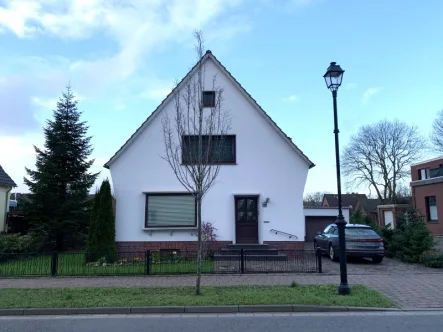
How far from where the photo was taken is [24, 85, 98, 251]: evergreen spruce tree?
19922mm

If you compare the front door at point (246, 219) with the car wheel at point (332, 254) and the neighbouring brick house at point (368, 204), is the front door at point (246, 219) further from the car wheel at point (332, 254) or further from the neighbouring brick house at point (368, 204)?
the neighbouring brick house at point (368, 204)

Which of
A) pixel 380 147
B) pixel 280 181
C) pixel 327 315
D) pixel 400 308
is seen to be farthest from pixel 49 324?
pixel 380 147

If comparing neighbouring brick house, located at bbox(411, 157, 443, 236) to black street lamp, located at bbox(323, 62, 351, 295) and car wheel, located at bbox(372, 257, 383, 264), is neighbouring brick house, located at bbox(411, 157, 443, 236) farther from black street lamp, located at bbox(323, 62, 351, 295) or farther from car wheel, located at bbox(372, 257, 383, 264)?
black street lamp, located at bbox(323, 62, 351, 295)

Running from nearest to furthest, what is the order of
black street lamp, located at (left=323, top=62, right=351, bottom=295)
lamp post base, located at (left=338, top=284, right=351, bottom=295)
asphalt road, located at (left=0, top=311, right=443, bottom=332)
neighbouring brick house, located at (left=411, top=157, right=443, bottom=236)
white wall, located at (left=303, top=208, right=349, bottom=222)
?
asphalt road, located at (left=0, top=311, right=443, bottom=332), lamp post base, located at (left=338, top=284, right=351, bottom=295), black street lamp, located at (left=323, top=62, right=351, bottom=295), neighbouring brick house, located at (left=411, top=157, right=443, bottom=236), white wall, located at (left=303, top=208, right=349, bottom=222)

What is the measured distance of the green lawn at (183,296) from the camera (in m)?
7.96

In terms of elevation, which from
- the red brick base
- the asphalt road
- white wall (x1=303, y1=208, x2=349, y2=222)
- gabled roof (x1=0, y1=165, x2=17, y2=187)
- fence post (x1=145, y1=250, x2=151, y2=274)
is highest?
gabled roof (x1=0, y1=165, x2=17, y2=187)

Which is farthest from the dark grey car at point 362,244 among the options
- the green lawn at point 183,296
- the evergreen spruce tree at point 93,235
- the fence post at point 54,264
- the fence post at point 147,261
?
the fence post at point 54,264

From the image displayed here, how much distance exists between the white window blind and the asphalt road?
887 cm

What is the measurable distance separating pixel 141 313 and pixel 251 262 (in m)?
5.70

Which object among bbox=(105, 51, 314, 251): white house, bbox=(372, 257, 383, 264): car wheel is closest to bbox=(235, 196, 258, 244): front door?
bbox=(105, 51, 314, 251): white house

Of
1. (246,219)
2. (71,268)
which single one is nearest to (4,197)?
(71,268)

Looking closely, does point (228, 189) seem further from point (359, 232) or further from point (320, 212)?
point (320, 212)

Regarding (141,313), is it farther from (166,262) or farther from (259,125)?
(259,125)

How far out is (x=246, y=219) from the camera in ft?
54.1
